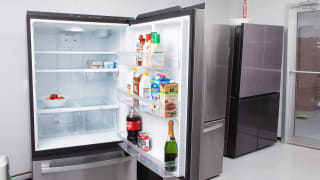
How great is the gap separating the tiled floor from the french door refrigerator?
0.35 meters

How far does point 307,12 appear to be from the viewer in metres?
3.82

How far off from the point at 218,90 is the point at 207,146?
0.55m

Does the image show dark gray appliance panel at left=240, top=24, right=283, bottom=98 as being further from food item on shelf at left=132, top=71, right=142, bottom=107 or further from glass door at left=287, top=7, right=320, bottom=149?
food item on shelf at left=132, top=71, right=142, bottom=107

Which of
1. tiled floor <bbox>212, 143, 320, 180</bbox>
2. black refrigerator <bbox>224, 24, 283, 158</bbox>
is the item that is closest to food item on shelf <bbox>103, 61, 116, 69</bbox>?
black refrigerator <bbox>224, 24, 283, 158</bbox>

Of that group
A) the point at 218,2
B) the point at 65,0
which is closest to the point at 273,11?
the point at 218,2

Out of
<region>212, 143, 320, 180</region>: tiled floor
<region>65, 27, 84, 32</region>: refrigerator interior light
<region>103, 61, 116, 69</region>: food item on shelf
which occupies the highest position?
<region>65, 27, 84, 32</region>: refrigerator interior light

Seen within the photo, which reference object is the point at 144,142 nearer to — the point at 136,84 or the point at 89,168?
the point at 136,84

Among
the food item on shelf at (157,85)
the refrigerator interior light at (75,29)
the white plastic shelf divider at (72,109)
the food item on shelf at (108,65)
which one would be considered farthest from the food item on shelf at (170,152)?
the refrigerator interior light at (75,29)

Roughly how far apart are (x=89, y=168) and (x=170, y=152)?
844mm

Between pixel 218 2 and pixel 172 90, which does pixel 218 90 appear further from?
pixel 218 2

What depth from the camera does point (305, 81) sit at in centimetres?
394

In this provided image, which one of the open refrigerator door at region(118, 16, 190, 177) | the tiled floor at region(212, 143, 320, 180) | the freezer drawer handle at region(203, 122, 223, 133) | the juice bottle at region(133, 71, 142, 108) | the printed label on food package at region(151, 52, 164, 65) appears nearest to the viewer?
the open refrigerator door at region(118, 16, 190, 177)

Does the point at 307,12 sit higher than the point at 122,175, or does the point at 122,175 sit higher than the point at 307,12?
the point at 307,12

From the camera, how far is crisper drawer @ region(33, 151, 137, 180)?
6.44ft
